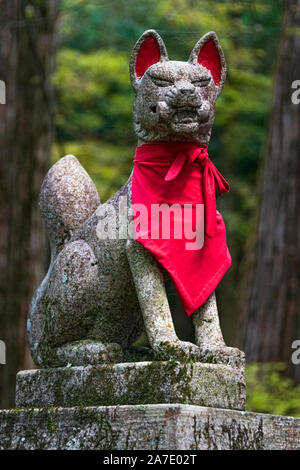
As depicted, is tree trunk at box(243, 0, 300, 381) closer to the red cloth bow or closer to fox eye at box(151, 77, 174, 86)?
the red cloth bow

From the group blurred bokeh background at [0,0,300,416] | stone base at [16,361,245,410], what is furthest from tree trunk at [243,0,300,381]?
stone base at [16,361,245,410]

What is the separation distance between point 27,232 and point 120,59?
6072mm

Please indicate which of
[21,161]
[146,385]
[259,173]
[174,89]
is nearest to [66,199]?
[174,89]

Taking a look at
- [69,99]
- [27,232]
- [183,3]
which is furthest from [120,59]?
[27,232]

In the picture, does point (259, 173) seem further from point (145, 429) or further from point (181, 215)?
point (145, 429)

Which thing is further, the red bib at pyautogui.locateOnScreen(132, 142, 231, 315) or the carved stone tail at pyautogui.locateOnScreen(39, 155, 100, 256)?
the carved stone tail at pyautogui.locateOnScreen(39, 155, 100, 256)

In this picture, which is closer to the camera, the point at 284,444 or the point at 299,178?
the point at 284,444

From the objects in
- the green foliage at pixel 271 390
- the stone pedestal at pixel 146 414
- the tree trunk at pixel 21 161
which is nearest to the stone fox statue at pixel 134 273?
the stone pedestal at pixel 146 414

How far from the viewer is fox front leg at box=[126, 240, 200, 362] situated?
4.45 metres

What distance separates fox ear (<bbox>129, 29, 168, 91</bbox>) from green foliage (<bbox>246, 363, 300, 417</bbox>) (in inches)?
198

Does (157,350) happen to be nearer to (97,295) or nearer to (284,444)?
(97,295)

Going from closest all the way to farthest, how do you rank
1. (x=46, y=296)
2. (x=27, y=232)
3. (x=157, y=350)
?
(x=157, y=350) → (x=46, y=296) → (x=27, y=232)

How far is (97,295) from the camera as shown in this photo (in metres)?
4.83

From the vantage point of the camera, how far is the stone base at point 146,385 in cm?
434
